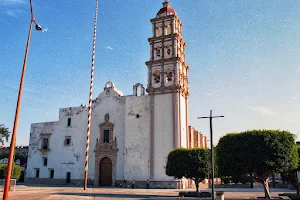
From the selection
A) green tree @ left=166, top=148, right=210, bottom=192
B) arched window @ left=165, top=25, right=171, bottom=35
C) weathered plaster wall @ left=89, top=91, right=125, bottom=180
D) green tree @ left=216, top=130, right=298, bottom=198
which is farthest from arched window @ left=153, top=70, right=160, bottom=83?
green tree @ left=216, top=130, right=298, bottom=198

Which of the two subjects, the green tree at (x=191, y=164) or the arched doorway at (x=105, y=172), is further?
the arched doorway at (x=105, y=172)

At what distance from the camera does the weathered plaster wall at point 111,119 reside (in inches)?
1442

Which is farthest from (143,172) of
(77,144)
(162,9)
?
(162,9)

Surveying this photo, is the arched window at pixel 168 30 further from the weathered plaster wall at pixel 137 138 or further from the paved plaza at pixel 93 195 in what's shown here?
the paved plaza at pixel 93 195

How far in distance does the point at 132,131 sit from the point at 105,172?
6.77m

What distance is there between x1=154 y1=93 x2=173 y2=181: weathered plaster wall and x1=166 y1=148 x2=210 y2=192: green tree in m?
6.59

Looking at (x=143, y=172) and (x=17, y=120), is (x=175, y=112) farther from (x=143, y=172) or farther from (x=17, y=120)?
(x=17, y=120)

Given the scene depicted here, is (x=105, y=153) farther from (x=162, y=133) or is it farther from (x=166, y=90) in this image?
(x=166, y=90)

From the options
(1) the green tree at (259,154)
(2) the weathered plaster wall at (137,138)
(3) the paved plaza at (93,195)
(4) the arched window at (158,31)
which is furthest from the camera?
(4) the arched window at (158,31)

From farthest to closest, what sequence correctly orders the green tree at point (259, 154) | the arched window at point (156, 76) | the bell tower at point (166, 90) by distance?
the arched window at point (156, 76), the bell tower at point (166, 90), the green tree at point (259, 154)

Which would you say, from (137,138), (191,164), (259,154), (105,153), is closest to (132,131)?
(137,138)

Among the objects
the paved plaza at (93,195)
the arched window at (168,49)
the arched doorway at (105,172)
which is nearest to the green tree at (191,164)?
the paved plaza at (93,195)

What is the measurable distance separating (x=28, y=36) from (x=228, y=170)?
52.0 feet

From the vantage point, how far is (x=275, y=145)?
19078mm
